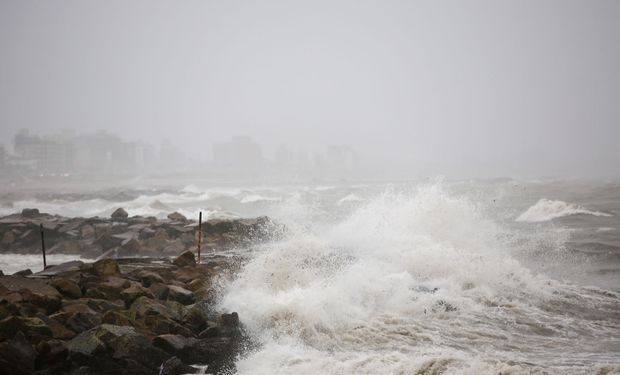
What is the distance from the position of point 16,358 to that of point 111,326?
112 cm

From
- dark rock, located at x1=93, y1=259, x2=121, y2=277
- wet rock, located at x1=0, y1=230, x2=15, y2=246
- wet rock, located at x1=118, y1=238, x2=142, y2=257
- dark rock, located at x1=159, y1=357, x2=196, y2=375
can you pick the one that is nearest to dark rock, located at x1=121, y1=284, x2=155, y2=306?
dark rock, located at x1=93, y1=259, x2=121, y2=277

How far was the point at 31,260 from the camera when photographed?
49.2 ft

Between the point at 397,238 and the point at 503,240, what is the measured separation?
4.45 metres

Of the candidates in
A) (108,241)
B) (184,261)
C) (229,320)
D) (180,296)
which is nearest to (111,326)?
(229,320)

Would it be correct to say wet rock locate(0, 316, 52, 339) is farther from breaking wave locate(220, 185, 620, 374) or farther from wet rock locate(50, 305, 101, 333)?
breaking wave locate(220, 185, 620, 374)

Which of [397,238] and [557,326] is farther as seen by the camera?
[397,238]

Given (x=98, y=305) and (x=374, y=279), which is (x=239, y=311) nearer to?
(x=98, y=305)

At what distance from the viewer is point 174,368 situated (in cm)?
609

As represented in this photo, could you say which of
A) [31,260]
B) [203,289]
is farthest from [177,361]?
[31,260]

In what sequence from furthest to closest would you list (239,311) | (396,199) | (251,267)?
(396,199)
(251,267)
(239,311)

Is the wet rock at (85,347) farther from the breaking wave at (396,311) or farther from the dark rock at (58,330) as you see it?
the breaking wave at (396,311)

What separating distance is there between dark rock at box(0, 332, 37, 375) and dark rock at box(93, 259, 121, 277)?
3.48 m

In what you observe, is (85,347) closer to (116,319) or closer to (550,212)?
(116,319)

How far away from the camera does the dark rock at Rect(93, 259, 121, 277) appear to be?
9.34 metres
